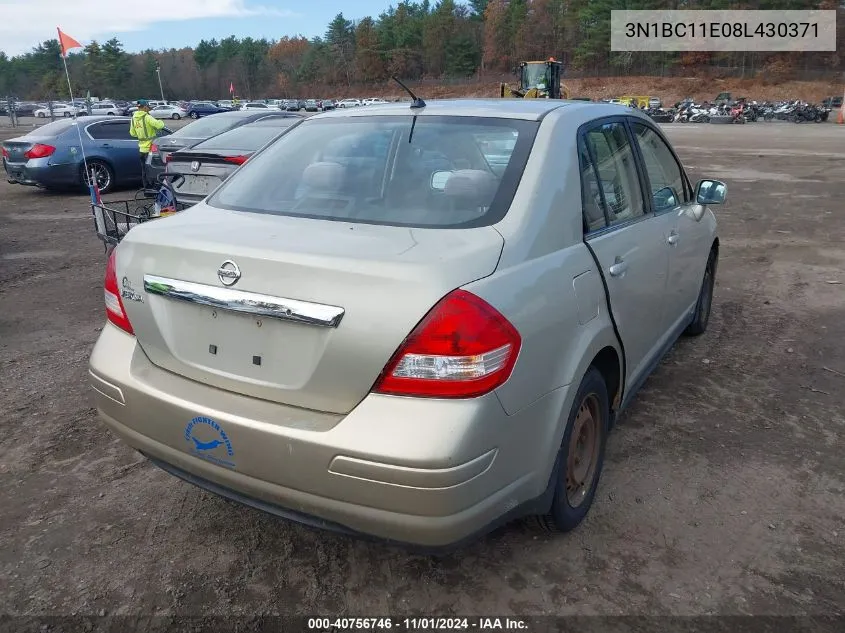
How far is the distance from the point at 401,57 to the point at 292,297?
4492 inches

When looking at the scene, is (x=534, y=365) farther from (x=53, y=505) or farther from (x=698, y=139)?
(x=698, y=139)

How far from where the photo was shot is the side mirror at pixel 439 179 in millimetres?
2625

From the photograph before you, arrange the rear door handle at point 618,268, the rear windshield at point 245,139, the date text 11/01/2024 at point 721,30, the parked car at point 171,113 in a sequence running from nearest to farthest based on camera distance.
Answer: the rear door handle at point 618,268
the rear windshield at point 245,139
the parked car at point 171,113
the date text 11/01/2024 at point 721,30

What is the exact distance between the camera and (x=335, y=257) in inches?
82.6

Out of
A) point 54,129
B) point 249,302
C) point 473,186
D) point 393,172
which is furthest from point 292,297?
point 54,129

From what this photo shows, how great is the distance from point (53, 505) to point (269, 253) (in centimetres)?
178

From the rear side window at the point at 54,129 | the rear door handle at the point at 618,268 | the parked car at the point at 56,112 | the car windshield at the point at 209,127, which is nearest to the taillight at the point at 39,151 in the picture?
the rear side window at the point at 54,129

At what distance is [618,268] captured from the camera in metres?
2.81

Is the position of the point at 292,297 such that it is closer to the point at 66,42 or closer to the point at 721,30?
the point at 66,42

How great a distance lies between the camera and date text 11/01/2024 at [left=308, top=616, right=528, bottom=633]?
2.28 meters

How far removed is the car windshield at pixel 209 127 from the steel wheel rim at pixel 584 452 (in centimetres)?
889

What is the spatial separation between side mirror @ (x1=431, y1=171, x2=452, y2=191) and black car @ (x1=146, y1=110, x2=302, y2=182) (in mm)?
7751

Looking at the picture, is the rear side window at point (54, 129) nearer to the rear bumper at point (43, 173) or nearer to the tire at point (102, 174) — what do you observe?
the rear bumper at point (43, 173)

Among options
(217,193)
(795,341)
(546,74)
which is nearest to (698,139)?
(546,74)
